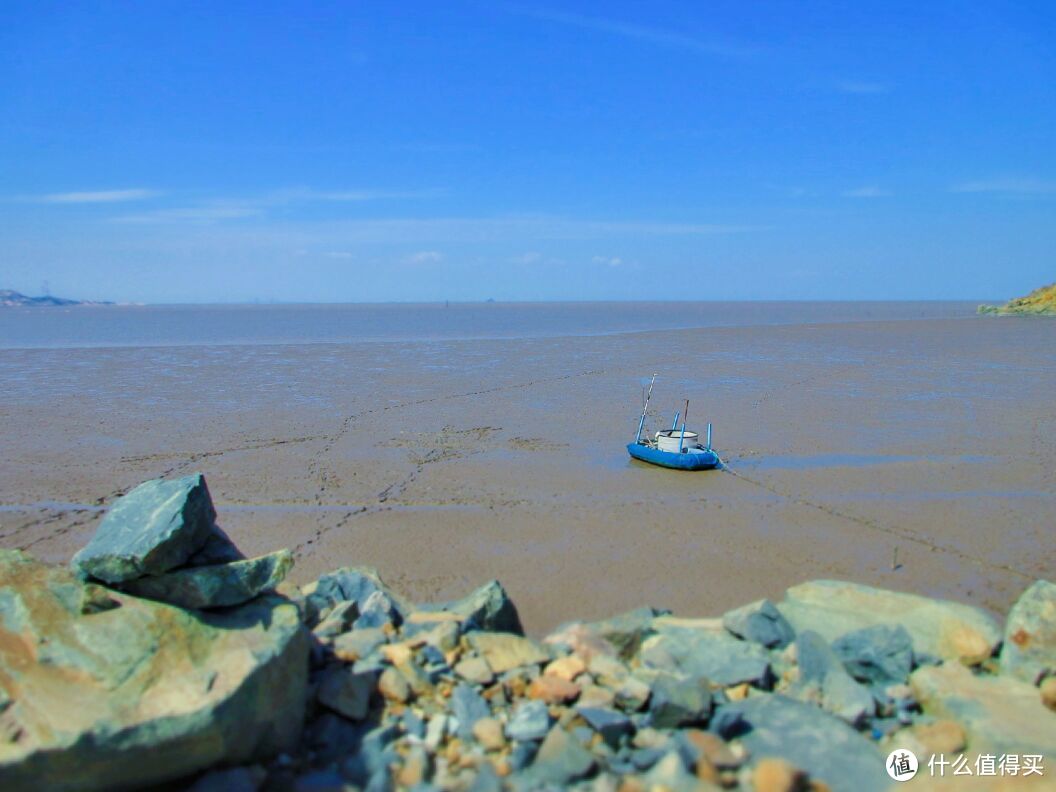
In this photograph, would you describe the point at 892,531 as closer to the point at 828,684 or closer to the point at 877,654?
the point at 877,654

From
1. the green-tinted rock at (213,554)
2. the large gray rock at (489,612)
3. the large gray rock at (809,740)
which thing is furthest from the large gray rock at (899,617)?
the green-tinted rock at (213,554)

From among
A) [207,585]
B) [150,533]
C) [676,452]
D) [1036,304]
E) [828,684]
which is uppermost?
[1036,304]

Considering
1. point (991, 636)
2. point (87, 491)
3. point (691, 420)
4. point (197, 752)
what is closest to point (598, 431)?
point (691, 420)

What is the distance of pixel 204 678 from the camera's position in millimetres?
6590

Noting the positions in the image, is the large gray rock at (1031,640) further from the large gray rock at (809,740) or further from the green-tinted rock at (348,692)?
the green-tinted rock at (348,692)

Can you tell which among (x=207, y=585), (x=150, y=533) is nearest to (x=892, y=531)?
(x=207, y=585)

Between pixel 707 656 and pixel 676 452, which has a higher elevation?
pixel 676 452

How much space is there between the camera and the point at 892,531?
14.5 m

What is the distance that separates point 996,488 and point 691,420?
9701mm

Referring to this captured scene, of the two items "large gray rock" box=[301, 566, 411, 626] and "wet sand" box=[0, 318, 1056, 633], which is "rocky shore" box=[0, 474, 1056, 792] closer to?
"large gray rock" box=[301, 566, 411, 626]

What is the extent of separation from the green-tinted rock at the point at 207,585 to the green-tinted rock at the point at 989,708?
670 cm

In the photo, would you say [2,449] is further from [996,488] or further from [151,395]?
[996,488]

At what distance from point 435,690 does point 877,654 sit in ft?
15.4

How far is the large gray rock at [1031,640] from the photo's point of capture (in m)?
8.23
